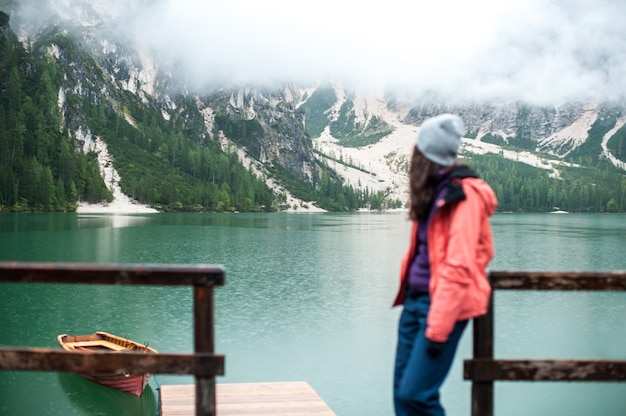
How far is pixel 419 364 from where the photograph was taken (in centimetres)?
490

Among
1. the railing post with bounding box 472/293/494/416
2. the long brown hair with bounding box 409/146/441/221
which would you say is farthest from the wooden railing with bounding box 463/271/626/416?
the long brown hair with bounding box 409/146/441/221

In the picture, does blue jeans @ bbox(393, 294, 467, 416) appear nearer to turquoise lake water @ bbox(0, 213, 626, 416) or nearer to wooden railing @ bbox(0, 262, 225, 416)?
wooden railing @ bbox(0, 262, 225, 416)

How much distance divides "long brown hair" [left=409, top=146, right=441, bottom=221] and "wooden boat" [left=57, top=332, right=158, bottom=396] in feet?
45.7

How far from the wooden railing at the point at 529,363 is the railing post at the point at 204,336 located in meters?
2.21

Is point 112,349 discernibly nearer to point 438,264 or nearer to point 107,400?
point 107,400

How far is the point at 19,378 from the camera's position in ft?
66.1

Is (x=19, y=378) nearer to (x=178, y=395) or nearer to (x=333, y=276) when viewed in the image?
(x=178, y=395)

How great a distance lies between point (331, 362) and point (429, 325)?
67.1 feet

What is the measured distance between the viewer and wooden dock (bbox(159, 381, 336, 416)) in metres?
11.8

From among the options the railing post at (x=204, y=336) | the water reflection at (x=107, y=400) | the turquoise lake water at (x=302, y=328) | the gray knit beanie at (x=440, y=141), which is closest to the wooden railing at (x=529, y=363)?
the gray knit beanie at (x=440, y=141)

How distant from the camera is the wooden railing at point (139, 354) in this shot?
5.07 metres

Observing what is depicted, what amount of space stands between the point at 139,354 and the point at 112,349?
16165mm

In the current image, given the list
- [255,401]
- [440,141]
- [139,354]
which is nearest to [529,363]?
[440,141]

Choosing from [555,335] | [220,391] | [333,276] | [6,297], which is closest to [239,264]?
[333,276]
